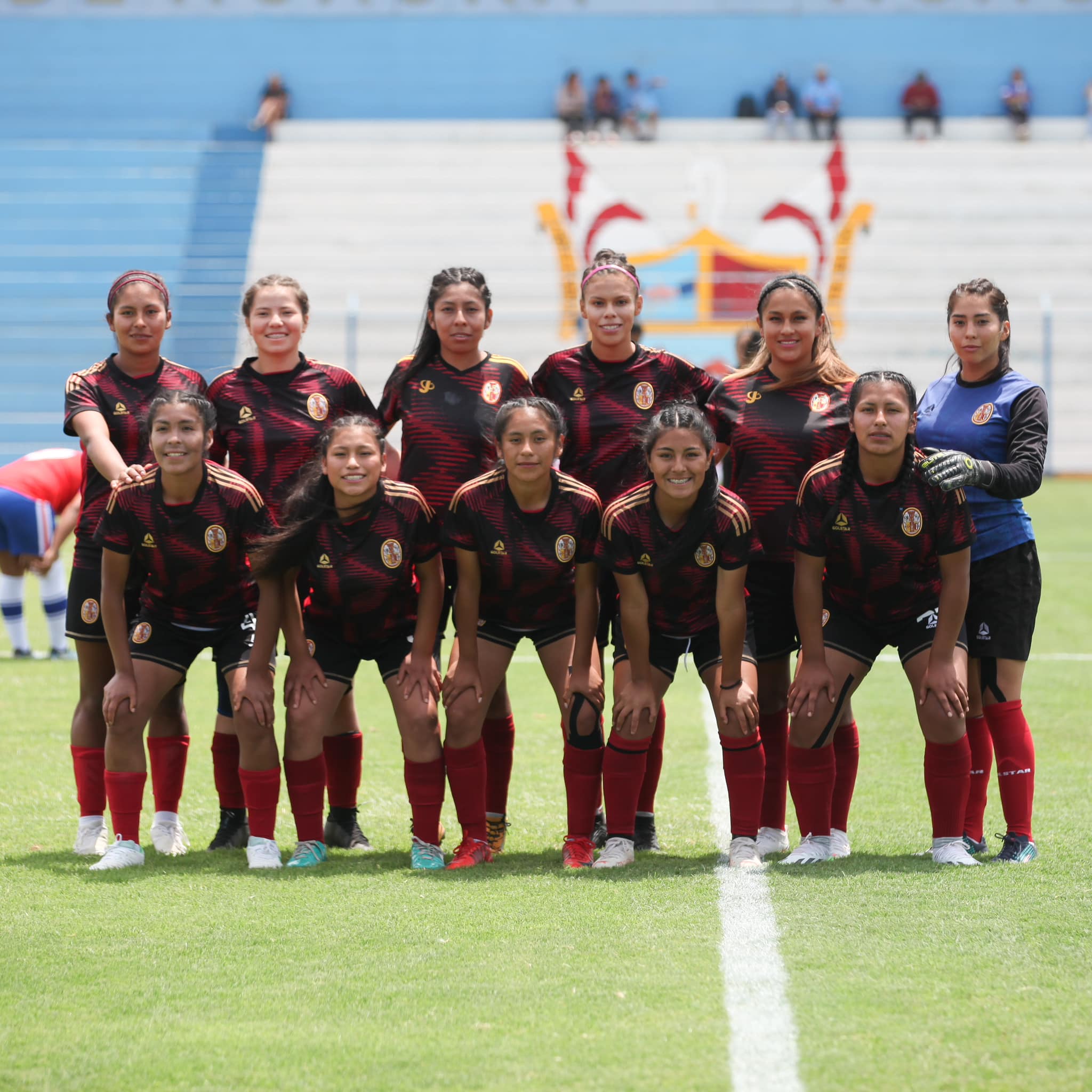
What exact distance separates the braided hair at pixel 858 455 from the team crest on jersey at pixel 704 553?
342mm

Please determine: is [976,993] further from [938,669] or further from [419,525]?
[419,525]

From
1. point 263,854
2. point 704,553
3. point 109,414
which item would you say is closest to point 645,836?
point 704,553

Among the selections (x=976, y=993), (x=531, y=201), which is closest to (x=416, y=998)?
(x=976, y=993)

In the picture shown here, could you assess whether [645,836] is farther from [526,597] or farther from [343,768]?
[343,768]

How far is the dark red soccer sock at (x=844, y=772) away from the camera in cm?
473

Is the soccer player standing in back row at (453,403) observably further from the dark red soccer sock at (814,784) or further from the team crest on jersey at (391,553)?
the dark red soccer sock at (814,784)

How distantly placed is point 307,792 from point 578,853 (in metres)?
0.88

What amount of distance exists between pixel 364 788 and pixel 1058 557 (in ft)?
29.5

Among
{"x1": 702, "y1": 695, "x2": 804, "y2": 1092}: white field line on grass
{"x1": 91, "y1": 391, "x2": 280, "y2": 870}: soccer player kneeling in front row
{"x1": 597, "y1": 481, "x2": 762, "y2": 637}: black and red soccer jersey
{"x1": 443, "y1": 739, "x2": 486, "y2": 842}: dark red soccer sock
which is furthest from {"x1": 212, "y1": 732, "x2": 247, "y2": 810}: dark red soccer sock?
{"x1": 702, "y1": 695, "x2": 804, "y2": 1092}: white field line on grass

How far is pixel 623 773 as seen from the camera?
4586 mm

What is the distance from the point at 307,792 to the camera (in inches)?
183

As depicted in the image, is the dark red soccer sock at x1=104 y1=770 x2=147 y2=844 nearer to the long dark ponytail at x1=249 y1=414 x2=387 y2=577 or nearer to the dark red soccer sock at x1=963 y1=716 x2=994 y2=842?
the long dark ponytail at x1=249 y1=414 x2=387 y2=577

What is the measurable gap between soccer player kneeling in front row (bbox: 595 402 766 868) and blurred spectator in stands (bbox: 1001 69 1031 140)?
2464 cm

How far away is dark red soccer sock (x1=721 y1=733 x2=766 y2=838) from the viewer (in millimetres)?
4496
